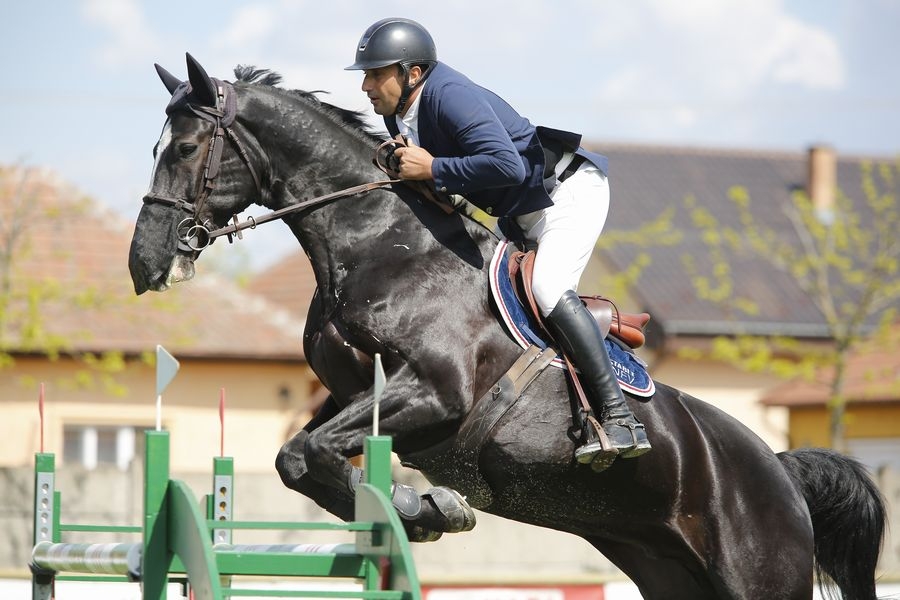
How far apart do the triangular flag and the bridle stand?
961mm

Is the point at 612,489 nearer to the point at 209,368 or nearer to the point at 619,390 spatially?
the point at 619,390

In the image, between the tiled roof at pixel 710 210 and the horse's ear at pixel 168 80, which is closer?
the horse's ear at pixel 168 80

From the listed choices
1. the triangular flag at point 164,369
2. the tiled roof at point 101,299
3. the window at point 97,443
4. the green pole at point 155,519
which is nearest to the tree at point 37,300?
the tiled roof at point 101,299

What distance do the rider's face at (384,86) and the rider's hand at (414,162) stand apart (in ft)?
0.59

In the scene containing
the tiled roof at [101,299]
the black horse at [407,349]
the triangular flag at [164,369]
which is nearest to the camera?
the triangular flag at [164,369]

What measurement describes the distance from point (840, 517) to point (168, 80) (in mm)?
3307

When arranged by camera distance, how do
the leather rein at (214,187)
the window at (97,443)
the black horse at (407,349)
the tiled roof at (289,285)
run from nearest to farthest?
the black horse at (407,349), the leather rein at (214,187), the window at (97,443), the tiled roof at (289,285)

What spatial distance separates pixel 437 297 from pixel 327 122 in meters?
0.80

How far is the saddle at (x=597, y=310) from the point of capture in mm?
4777

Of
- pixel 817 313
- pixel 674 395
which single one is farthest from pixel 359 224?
pixel 817 313

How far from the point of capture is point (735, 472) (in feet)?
17.1

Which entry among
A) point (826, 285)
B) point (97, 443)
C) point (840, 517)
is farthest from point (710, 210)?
point (840, 517)

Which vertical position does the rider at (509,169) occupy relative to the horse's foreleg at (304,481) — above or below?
above

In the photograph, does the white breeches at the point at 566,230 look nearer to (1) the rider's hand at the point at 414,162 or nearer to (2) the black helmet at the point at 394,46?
(1) the rider's hand at the point at 414,162
